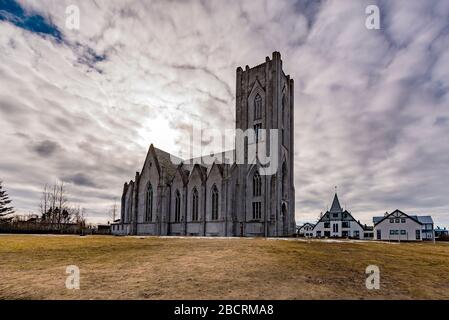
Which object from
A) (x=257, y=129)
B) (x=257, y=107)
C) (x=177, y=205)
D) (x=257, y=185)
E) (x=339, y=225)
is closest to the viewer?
(x=257, y=185)

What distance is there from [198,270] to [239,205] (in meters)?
37.8

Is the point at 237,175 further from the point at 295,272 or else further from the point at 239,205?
the point at 295,272

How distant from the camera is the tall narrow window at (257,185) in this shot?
49250 millimetres

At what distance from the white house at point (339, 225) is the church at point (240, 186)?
35.3 metres

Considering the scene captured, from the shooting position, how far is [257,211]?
48.8 metres

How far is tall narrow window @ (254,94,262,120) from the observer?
53688 millimetres

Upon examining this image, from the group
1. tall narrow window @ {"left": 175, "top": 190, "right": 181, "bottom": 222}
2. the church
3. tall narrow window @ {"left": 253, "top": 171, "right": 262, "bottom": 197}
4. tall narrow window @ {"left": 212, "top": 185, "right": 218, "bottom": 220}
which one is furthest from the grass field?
tall narrow window @ {"left": 175, "top": 190, "right": 181, "bottom": 222}

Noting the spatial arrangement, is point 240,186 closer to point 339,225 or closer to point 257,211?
point 257,211

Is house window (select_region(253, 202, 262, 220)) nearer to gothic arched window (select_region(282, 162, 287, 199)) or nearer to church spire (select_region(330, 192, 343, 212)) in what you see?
gothic arched window (select_region(282, 162, 287, 199))

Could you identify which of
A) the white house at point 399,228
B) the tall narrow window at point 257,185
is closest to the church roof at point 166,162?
the tall narrow window at point 257,185

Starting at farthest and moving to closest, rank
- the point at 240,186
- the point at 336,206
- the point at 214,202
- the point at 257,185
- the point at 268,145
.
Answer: the point at 336,206
the point at 214,202
the point at 268,145
the point at 240,186
the point at 257,185

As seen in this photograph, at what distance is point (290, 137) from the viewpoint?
56.4 metres

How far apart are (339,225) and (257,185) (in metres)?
45.4

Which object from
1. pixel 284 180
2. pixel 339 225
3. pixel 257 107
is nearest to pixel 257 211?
pixel 284 180
